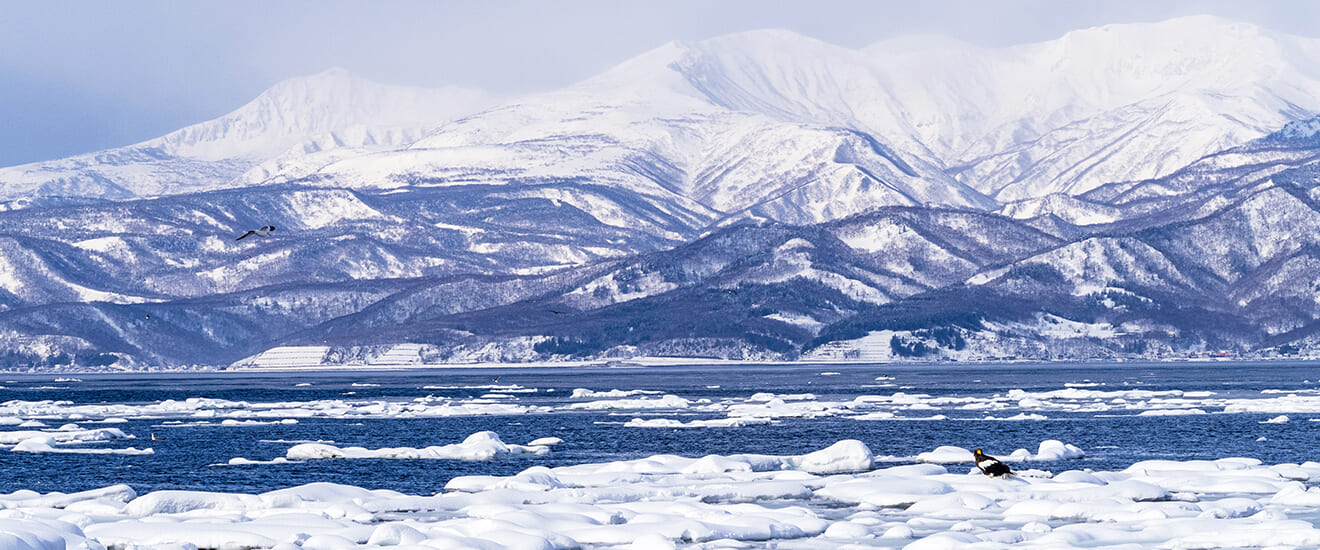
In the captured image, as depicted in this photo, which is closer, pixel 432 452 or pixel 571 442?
pixel 432 452

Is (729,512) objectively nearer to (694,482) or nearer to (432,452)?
(694,482)

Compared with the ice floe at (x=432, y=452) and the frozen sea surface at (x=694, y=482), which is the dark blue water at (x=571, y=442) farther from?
the ice floe at (x=432, y=452)

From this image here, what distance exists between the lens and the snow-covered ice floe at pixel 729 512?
69938mm

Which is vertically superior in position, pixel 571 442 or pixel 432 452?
pixel 571 442

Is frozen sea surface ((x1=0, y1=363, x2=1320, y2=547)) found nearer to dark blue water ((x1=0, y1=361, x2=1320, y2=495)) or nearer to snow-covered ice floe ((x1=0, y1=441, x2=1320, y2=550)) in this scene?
snow-covered ice floe ((x1=0, y1=441, x2=1320, y2=550))

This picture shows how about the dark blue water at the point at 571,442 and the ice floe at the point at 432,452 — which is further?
the ice floe at the point at 432,452

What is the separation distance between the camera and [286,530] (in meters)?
72.4

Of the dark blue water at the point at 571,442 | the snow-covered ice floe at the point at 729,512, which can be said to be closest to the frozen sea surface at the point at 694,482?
the snow-covered ice floe at the point at 729,512

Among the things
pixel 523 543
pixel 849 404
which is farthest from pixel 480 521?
pixel 849 404

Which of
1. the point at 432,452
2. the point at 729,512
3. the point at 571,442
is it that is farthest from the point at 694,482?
the point at 571,442

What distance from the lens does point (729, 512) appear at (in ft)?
258

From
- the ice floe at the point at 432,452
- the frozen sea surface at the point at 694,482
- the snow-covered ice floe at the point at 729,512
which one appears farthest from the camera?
the ice floe at the point at 432,452

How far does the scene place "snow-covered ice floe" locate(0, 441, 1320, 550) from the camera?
69.9 metres

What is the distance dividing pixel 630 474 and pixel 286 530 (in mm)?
28269
